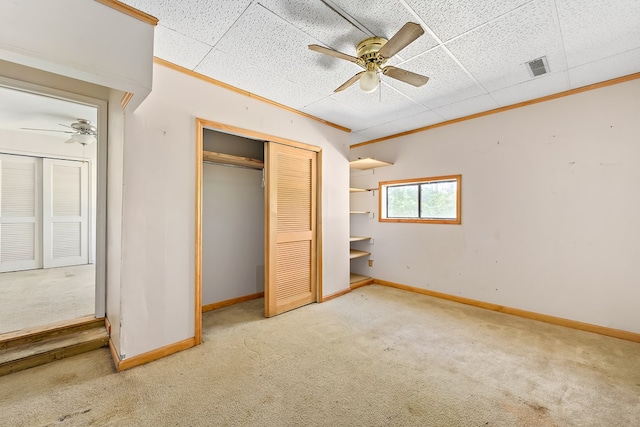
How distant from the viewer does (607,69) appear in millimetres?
2406

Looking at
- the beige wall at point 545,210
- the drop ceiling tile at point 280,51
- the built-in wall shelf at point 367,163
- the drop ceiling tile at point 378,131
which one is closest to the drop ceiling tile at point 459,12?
the drop ceiling tile at point 280,51

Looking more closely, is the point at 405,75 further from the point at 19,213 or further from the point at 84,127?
the point at 19,213

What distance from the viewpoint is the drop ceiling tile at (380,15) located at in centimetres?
164

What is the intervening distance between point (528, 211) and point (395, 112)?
205cm

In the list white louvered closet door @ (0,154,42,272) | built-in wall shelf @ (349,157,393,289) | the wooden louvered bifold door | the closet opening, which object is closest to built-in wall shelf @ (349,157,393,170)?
→ built-in wall shelf @ (349,157,393,289)

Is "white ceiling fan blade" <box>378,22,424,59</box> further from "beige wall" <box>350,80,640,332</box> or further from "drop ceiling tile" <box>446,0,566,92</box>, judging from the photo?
"beige wall" <box>350,80,640,332</box>

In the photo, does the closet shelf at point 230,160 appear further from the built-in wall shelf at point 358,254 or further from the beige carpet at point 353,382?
the built-in wall shelf at point 358,254

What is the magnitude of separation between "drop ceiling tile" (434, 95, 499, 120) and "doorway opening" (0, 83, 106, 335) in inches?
173

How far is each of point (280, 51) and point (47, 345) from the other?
3135 millimetres

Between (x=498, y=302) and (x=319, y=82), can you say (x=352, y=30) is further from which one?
(x=498, y=302)

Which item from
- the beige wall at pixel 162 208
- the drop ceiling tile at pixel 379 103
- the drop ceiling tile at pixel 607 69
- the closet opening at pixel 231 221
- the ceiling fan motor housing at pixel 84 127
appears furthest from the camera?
the ceiling fan motor housing at pixel 84 127

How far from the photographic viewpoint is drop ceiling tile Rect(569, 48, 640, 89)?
2223 millimetres

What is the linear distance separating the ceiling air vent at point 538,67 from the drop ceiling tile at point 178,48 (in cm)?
283

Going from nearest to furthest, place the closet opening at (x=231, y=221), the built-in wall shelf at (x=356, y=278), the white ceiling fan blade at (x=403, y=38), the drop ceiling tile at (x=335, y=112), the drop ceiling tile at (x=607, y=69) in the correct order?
the white ceiling fan blade at (x=403, y=38), the drop ceiling tile at (x=607, y=69), the drop ceiling tile at (x=335, y=112), the closet opening at (x=231, y=221), the built-in wall shelf at (x=356, y=278)
